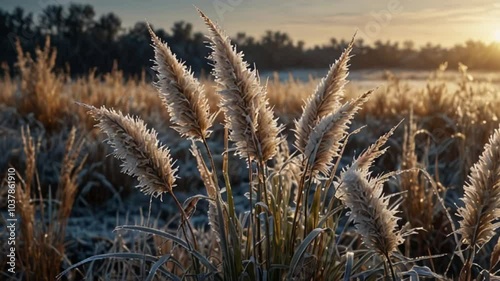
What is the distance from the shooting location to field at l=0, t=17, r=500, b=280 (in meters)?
1.66

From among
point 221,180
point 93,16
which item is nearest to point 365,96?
point 221,180

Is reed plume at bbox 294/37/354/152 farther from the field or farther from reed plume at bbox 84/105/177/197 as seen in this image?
reed plume at bbox 84/105/177/197

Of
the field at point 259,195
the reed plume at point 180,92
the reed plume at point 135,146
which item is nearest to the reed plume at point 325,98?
the field at point 259,195

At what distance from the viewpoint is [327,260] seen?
1976 millimetres

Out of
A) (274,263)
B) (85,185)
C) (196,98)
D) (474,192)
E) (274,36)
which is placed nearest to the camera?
(474,192)

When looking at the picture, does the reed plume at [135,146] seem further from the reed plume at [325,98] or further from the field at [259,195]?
the reed plume at [325,98]

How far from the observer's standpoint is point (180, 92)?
168cm

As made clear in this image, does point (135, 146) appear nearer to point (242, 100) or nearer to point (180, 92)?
point (180, 92)

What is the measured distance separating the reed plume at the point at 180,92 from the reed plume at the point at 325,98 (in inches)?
10.1

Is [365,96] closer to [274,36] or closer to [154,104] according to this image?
[154,104]

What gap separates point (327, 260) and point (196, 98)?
2.18 ft

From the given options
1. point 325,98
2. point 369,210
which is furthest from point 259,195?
point 369,210

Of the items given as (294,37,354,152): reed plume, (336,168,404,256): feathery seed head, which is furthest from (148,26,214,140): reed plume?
(336,168,404,256): feathery seed head

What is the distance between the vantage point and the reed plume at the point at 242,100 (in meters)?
1.63
